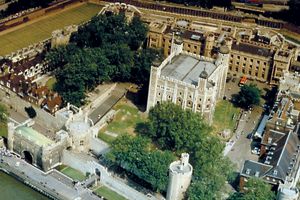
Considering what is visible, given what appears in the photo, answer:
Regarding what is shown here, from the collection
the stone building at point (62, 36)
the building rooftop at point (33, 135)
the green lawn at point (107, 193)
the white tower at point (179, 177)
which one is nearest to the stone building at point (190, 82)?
the white tower at point (179, 177)

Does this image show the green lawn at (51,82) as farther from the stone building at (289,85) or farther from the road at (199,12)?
the stone building at (289,85)

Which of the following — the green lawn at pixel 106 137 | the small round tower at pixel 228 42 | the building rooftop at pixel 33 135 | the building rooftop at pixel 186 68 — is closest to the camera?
the building rooftop at pixel 33 135

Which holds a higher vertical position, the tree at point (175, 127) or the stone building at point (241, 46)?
the stone building at point (241, 46)

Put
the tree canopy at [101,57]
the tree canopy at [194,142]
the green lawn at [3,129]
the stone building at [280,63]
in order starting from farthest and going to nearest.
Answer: the stone building at [280,63]
the tree canopy at [101,57]
the green lawn at [3,129]
the tree canopy at [194,142]

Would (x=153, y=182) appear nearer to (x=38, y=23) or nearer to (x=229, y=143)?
(x=229, y=143)

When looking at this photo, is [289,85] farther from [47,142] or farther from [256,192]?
[47,142]

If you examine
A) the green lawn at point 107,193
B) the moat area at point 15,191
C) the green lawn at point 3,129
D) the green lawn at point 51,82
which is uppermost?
the green lawn at point 51,82
